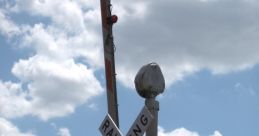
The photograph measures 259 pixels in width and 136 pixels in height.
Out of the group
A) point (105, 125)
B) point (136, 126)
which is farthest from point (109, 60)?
point (136, 126)

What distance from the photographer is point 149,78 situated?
5.31m

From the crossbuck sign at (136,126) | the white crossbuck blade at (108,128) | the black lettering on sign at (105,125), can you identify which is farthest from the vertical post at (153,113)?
the black lettering on sign at (105,125)

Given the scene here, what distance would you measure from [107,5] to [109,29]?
0.45 m

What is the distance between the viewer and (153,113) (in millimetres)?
5207

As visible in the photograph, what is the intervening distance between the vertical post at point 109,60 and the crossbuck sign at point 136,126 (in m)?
1.54

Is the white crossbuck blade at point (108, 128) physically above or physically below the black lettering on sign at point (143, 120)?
above

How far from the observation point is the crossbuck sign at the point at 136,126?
201 inches

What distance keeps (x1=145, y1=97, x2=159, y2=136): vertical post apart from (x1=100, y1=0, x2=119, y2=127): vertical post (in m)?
1.85

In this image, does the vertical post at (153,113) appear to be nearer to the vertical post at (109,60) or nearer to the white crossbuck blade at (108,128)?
the white crossbuck blade at (108,128)

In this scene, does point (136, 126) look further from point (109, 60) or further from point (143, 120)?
point (109, 60)

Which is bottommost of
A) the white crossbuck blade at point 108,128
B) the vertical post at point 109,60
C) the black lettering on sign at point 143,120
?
the black lettering on sign at point 143,120

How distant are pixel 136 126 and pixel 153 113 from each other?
195mm

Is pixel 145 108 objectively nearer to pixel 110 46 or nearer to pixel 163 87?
pixel 163 87

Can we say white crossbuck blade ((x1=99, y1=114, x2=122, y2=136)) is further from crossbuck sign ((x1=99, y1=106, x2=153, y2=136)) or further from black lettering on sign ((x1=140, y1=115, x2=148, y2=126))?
black lettering on sign ((x1=140, y1=115, x2=148, y2=126))
